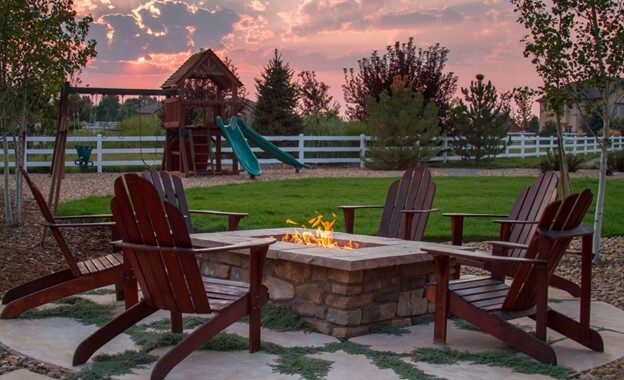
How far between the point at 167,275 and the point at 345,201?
29.7ft

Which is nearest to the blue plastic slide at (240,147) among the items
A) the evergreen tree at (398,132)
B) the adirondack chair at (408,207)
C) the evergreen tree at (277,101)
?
the evergreen tree at (398,132)

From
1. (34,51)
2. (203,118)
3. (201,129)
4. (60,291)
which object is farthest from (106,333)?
(203,118)

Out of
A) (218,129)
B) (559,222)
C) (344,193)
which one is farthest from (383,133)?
(559,222)

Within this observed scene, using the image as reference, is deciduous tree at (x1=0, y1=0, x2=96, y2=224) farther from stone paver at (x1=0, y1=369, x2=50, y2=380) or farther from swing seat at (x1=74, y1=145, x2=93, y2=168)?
swing seat at (x1=74, y1=145, x2=93, y2=168)

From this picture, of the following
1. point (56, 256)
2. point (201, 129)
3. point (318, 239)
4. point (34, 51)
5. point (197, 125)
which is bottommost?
point (56, 256)

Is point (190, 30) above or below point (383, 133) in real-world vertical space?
above

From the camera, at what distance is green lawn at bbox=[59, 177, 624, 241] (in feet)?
34.1

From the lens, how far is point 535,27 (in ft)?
28.0

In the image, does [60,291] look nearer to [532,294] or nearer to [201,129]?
[532,294]

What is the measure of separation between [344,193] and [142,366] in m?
10.6

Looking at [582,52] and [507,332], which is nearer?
[507,332]

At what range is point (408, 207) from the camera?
23.6 feet

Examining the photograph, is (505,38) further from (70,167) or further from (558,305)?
(70,167)

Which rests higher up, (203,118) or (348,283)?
(203,118)
